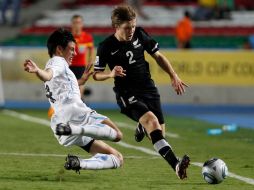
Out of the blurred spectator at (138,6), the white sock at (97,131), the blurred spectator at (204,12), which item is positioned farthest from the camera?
the blurred spectator at (204,12)

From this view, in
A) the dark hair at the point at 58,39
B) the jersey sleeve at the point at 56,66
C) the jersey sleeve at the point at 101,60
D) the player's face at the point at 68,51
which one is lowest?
the jersey sleeve at the point at 101,60

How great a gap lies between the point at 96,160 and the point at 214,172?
4.18 ft

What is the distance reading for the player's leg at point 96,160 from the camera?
9.53 meters

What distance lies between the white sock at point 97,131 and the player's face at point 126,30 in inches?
56.7

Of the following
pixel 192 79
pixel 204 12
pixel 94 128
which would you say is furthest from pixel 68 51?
pixel 204 12

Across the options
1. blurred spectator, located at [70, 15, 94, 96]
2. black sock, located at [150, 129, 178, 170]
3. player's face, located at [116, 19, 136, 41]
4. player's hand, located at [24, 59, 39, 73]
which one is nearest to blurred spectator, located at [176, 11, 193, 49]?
blurred spectator, located at [70, 15, 94, 96]

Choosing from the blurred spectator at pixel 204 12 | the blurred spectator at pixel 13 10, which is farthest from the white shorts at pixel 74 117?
the blurred spectator at pixel 204 12

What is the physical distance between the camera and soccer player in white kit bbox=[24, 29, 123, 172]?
9.54 metres

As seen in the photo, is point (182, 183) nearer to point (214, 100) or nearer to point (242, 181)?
point (242, 181)

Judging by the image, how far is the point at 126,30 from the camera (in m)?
10.7

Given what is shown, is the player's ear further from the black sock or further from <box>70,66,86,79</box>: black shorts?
<box>70,66,86,79</box>: black shorts

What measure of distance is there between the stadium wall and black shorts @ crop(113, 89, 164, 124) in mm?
13206

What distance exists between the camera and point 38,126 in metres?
17.9

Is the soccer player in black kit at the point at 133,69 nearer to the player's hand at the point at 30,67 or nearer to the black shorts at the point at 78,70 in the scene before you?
the player's hand at the point at 30,67
